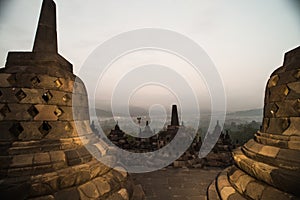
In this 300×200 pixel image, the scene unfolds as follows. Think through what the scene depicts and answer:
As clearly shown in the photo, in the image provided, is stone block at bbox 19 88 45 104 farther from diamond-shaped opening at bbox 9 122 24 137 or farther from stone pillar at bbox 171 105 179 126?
stone pillar at bbox 171 105 179 126

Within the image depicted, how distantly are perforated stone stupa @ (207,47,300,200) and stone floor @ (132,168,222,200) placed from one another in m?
0.70

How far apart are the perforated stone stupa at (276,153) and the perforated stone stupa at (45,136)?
7.92 feet

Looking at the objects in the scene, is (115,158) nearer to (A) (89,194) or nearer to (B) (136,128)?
(A) (89,194)

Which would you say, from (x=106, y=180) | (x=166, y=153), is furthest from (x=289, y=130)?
(x=166, y=153)

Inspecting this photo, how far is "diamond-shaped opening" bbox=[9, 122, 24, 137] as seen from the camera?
3.41 metres

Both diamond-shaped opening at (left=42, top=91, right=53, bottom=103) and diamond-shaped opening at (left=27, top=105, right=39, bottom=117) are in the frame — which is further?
diamond-shaped opening at (left=42, top=91, right=53, bottom=103)

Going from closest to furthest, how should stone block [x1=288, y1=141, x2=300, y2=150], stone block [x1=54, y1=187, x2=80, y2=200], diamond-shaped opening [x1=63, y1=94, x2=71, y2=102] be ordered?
stone block [x1=54, y1=187, x2=80, y2=200] → stone block [x1=288, y1=141, x2=300, y2=150] → diamond-shaped opening [x1=63, y1=94, x2=71, y2=102]

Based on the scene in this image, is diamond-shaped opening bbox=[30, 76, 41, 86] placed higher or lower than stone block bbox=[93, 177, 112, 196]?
higher

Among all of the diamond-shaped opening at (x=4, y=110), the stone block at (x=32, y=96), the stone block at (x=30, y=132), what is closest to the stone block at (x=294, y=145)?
the stone block at (x=30, y=132)

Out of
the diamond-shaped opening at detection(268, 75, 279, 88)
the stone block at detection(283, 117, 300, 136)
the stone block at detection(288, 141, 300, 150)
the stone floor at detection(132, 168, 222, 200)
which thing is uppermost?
the diamond-shaped opening at detection(268, 75, 279, 88)

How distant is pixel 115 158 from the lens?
4.55m

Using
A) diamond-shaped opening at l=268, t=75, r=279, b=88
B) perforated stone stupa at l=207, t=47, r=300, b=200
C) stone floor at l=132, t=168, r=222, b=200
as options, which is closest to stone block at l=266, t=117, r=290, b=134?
perforated stone stupa at l=207, t=47, r=300, b=200

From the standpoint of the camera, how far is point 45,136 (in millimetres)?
3609

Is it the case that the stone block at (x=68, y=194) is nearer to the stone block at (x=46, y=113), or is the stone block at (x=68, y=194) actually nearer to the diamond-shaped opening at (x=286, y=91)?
the stone block at (x=46, y=113)
